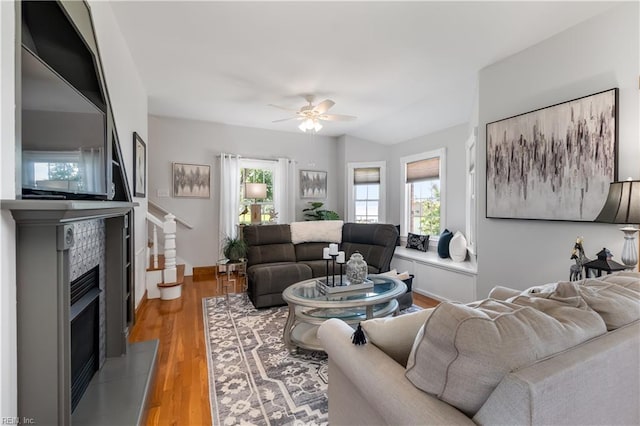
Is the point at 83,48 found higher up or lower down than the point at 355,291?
higher up

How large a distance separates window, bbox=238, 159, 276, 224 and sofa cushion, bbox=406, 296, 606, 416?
4865mm

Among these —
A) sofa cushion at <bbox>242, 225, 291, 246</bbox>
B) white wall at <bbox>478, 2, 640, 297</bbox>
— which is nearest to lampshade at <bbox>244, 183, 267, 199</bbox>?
sofa cushion at <bbox>242, 225, 291, 246</bbox>

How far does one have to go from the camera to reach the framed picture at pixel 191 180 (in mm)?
4840

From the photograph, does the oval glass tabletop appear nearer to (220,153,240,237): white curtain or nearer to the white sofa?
the white sofa

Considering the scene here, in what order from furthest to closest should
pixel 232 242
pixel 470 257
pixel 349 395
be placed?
pixel 232 242
pixel 470 257
pixel 349 395

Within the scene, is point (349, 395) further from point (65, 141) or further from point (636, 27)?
point (636, 27)

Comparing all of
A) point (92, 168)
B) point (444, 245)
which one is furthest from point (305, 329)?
point (444, 245)

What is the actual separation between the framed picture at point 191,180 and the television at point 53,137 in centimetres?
340

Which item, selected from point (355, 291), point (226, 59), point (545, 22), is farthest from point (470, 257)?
point (226, 59)

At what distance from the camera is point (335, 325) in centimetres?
133

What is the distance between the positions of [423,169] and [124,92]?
14.1 ft

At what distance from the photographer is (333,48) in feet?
8.66

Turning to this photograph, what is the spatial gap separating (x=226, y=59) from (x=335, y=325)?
277 cm

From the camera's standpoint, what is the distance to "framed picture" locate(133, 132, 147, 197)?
3.24m
